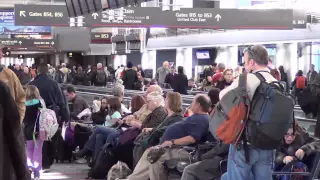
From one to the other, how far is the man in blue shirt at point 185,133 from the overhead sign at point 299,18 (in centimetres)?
1497

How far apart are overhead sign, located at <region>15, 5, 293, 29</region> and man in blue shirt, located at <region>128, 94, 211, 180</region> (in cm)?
1334

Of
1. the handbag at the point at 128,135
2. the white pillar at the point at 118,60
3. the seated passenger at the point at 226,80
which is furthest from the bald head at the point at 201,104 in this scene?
the white pillar at the point at 118,60

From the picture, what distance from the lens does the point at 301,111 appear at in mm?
11805

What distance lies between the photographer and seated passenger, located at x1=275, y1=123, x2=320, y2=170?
6.66 metres

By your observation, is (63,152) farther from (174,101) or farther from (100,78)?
(100,78)

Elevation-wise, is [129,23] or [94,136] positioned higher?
[129,23]

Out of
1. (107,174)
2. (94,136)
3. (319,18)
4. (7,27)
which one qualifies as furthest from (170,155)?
(7,27)

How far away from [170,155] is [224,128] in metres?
2.49

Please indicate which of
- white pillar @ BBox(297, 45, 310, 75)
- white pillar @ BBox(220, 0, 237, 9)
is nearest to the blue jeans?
white pillar @ BBox(297, 45, 310, 75)

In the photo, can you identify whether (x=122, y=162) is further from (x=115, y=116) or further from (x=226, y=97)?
(x=226, y=97)

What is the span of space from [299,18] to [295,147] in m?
16.0

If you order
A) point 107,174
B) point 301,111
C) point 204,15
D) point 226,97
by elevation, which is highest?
point 204,15

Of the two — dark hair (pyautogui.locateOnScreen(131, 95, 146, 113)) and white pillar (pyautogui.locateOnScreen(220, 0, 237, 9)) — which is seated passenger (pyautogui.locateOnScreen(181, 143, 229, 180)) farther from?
white pillar (pyautogui.locateOnScreen(220, 0, 237, 9))

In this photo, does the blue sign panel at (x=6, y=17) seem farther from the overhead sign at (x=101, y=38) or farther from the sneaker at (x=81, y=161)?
the sneaker at (x=81, y=161)
